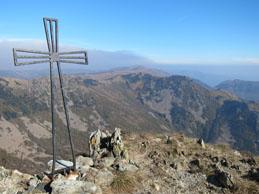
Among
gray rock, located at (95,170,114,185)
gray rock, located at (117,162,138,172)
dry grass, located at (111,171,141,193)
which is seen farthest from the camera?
gray rock, located at (117,162,138,172)

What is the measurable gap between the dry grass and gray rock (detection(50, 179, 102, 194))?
1.11 meters

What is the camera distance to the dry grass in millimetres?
10844

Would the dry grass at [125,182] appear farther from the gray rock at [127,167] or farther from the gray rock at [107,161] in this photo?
the gray rock at [107,161]

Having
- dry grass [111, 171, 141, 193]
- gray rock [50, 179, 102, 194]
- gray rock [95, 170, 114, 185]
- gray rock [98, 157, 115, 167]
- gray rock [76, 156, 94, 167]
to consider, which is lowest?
gray rock [76, 156, 94, 167]

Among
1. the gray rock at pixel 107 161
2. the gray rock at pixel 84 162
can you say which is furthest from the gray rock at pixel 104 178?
the gray rock at pixel 84 162

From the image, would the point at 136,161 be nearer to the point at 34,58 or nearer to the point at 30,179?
the point at 30,179

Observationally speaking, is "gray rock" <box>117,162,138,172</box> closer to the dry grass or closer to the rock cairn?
the dry grass

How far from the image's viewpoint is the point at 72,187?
10.1 meters

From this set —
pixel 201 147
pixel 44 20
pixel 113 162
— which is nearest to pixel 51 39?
pixel 44 20

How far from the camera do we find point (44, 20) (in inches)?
394

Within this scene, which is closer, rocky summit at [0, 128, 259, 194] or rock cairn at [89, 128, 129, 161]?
rocky summit at [0, 128, 259, 194]

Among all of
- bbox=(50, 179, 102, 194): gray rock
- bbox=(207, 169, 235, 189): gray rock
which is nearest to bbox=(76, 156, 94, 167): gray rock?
bbox=(50, 179, 102, 194): gray rock

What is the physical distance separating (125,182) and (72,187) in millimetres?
3144

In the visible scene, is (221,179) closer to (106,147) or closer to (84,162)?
(106,147)
